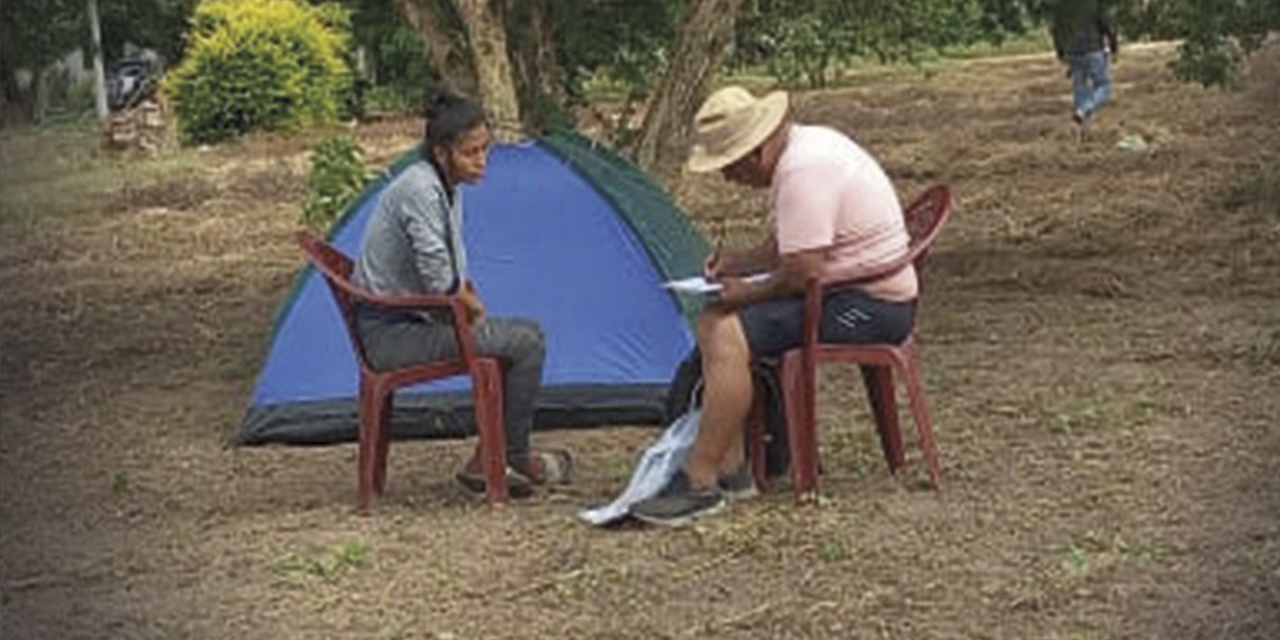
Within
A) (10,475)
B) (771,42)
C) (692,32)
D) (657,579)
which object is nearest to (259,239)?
(771,42)

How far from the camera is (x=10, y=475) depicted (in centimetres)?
789

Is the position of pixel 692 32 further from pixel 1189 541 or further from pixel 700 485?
pixel 1189 541

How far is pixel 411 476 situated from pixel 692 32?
3.45 m

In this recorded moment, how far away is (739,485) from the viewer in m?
6.31

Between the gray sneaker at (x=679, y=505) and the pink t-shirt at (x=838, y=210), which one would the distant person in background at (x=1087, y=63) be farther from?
the gray sneaker at (x=679, y=505)

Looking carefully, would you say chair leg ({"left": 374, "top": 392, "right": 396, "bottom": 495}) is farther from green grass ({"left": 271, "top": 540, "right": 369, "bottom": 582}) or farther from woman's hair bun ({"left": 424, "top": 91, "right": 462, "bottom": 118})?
woman's hair bun ({"left": 424, "top": 91, "right": 462, "bottom": 118})

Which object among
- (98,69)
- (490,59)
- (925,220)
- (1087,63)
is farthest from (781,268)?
(98,69)

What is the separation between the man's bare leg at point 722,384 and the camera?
19.9 feet

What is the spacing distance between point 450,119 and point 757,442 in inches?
46.3

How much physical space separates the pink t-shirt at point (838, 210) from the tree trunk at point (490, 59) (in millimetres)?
3360

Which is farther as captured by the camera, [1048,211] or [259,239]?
[259,239]

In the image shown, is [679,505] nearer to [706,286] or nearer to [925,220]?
[706,286]

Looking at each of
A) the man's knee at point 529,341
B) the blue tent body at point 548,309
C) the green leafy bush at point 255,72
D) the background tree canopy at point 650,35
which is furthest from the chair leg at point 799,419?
the green leafy bush at point 255,72

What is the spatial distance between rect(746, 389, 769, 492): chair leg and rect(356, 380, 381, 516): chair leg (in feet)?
3.37
